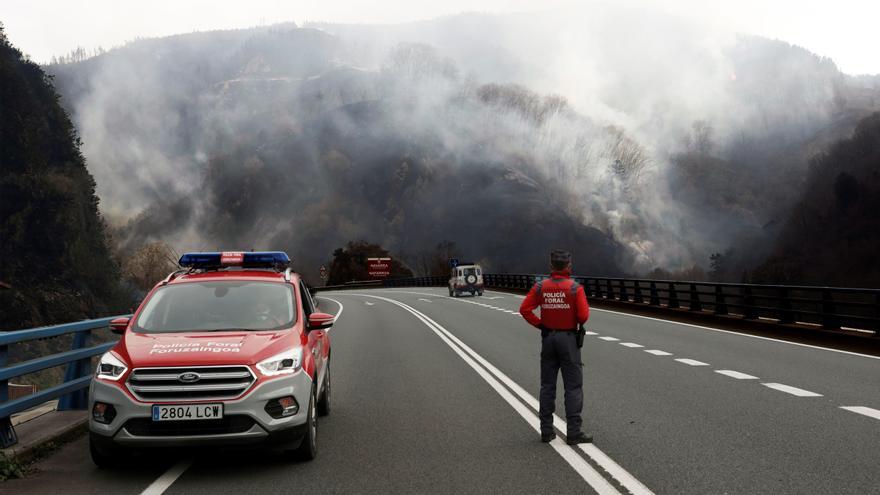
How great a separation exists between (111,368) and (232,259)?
99.8 inches

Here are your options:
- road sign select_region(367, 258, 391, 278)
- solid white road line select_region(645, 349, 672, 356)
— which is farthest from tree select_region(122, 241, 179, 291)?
solid white road line select_region(645, 349, 672, 356)

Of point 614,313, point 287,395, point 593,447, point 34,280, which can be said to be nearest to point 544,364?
point 593,447

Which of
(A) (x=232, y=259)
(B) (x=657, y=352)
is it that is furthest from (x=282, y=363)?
(B) (x=657, y=352)

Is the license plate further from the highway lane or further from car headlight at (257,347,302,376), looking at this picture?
the highway lane

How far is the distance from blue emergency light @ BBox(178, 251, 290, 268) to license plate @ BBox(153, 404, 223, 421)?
2706 mm

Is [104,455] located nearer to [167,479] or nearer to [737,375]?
[167,479]

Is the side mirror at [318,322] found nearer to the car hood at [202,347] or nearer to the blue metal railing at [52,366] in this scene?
the car hood at [202,347]

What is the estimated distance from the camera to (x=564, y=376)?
24.5 ft

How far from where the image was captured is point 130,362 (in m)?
6.25

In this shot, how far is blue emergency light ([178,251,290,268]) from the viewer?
8594 millimetres

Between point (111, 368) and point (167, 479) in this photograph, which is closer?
point (167, 479)

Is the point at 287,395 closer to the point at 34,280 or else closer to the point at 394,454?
the point at 394,454

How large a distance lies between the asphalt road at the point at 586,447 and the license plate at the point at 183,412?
0.49 m

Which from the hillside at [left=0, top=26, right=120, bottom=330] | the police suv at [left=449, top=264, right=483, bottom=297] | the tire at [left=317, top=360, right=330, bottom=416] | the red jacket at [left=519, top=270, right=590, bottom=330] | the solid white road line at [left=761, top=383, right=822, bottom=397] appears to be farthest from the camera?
the hillside at [left=0, top=26, right=120, bottom=330]
